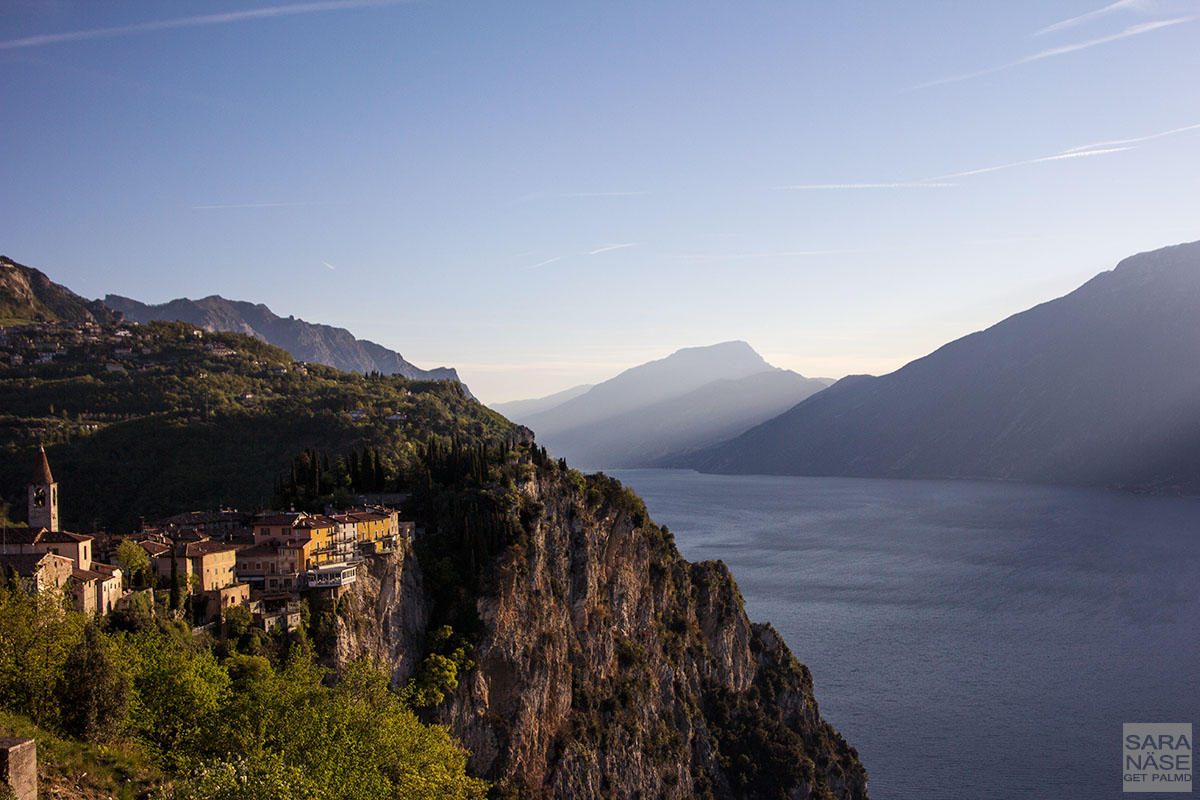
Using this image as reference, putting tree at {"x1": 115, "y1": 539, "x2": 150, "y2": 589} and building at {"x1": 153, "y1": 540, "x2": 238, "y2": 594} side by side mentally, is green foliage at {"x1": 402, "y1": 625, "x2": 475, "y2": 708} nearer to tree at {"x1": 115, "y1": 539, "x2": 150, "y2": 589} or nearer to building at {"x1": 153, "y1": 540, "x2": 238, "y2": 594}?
building at {"x1": 153, "y1": 540, "x2": 238, "y2": 594}

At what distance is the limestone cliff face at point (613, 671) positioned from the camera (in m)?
→ 32.8

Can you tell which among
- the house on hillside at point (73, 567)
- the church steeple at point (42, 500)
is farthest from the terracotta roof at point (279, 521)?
the church steeple at point (42, 500)

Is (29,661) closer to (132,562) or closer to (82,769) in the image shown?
(82,769)

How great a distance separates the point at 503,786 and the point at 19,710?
18.6 m

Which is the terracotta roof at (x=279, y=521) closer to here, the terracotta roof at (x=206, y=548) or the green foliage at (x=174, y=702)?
the terracotta roof at (x=206, y=548)

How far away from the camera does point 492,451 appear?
1806 inches

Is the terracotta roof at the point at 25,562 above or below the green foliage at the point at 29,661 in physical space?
above

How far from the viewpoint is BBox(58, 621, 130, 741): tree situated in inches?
646

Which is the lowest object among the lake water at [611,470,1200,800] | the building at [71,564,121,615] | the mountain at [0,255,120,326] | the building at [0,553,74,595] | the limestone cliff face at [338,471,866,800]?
the lake water at [611,470,1200,800]

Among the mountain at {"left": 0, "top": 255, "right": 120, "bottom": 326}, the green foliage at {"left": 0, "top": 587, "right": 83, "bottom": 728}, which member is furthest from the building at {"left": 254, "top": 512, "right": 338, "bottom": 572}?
the mountain at {"left": 0, "top": 255, "right": 120, "bottom": 326}

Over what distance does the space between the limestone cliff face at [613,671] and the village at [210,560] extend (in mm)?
1807

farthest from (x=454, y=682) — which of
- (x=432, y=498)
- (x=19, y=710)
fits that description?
(x=19, y=710)

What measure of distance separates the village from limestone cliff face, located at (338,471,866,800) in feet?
5.93

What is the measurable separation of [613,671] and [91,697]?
28.4 m
